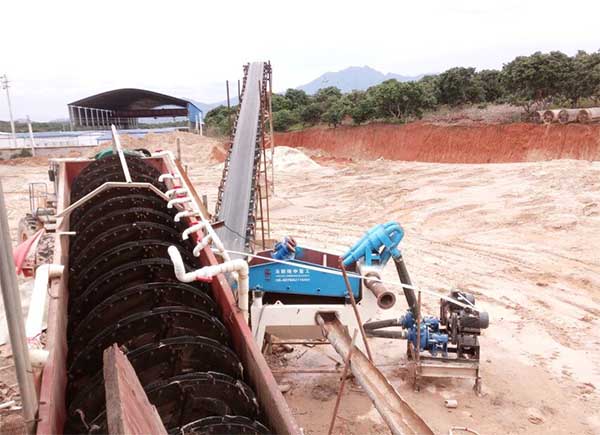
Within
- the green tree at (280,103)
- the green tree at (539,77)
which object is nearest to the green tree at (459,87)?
the green tree at (539,77)

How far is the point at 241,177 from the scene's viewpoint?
10375mm

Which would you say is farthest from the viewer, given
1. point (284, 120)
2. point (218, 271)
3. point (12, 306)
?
point (284, 120)

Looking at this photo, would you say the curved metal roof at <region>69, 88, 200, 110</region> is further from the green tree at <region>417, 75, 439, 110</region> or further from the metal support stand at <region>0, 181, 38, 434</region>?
the metal support stand at <region>0, 181, 38, 434</region>

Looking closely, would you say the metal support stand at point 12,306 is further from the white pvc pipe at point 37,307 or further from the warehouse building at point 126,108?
the warehouse building at point 126,108

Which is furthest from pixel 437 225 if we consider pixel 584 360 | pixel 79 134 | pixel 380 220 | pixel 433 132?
pixel 79 134

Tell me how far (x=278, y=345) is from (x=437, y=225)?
8.43 meters

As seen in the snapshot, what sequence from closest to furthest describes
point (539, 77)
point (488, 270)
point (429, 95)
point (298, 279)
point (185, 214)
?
point (185, 214)
point (298, 279)
point (488, 270)
point (539, 77)
point (429, 95)

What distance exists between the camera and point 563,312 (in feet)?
27.1

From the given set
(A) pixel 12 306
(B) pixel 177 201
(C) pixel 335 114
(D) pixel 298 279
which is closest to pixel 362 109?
(C) pixel 335 114

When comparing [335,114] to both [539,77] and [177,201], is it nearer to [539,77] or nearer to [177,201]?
[539,77]

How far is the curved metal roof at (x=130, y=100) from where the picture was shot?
39188 millimetres

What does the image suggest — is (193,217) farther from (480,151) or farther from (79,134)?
(79,134)

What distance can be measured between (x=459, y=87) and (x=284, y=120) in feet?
41.7

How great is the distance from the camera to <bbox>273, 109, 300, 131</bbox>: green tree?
124 feet
